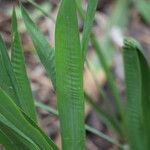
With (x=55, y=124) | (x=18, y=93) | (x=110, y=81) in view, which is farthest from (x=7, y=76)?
(x=55, y=124)

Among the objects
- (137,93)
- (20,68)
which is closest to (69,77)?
(20,68)

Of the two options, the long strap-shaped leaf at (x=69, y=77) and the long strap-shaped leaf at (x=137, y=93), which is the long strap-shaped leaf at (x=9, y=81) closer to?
the long strap-shaped leaf at (x=69, y=77)

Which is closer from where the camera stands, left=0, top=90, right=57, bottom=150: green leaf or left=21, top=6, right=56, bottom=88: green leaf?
left=0, top=90, right=57, bottom=150: green leaf

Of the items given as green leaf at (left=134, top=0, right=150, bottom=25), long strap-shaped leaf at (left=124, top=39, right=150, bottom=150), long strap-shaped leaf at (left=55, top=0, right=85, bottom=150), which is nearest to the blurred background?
green leaf at (left=134, top=0, right=150, bottom=25)

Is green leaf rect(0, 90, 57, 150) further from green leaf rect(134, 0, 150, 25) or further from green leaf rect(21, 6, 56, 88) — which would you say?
green leaf rect(134, 0, 150, 25)

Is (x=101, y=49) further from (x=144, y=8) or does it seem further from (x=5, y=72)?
(x=5, y=72)

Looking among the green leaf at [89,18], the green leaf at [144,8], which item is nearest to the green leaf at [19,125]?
the green leaf at [89,18]

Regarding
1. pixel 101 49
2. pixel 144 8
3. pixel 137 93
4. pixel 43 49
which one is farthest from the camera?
pixel 144 8
